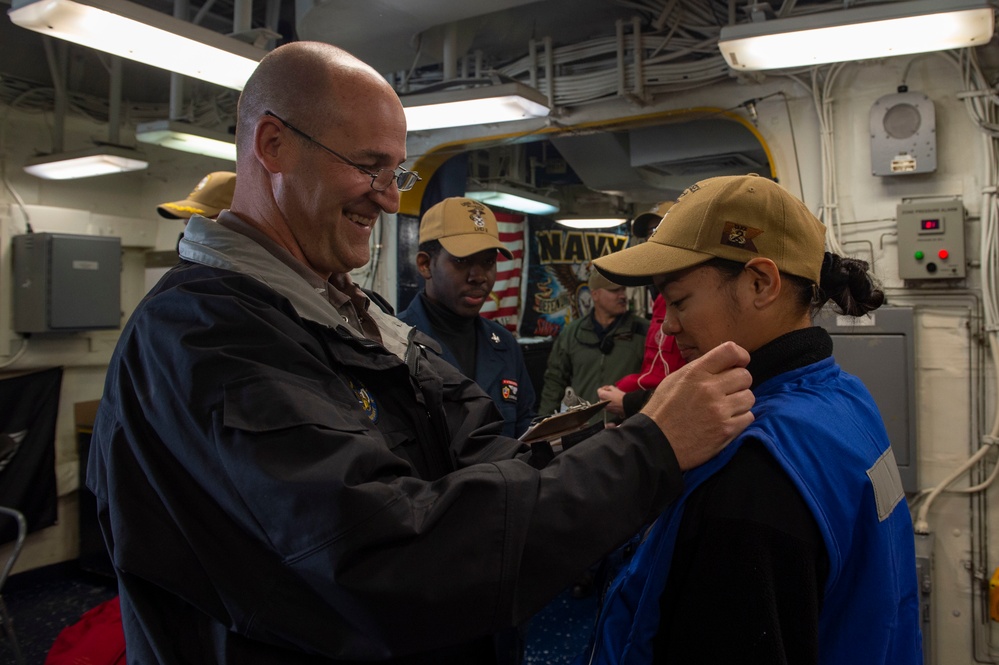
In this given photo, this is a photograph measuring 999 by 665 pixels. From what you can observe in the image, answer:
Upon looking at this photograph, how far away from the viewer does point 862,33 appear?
9.39 ft

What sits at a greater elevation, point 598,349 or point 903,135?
point 903,135

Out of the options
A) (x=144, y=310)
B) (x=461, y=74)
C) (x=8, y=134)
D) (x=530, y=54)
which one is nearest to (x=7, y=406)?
(x=8, y=134)

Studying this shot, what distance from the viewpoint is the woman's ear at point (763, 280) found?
1246 mm

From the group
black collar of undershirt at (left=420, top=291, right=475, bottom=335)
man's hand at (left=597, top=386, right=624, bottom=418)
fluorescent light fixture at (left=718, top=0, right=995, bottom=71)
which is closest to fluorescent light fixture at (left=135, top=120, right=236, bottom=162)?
black collar of undershirt at (left=420, top=291, right=475, bottom=335)

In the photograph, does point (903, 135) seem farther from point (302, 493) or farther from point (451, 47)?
point (302, 493)

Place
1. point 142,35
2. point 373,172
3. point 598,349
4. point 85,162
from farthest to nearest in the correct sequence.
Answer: point 85,162, point 598,349, point 142,35, point 373,172

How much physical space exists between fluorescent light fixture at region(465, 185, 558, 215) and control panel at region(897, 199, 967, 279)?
3501 mm

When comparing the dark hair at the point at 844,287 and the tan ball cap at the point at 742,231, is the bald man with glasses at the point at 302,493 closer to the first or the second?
the tan ball cap at the point at 742,231

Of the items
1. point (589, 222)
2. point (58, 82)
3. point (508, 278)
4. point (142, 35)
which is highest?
point (58, 82)

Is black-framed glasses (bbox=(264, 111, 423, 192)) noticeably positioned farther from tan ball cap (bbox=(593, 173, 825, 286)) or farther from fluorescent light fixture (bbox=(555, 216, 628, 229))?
fluorescent light fixture (bbox=(555, 216, 628, 229))

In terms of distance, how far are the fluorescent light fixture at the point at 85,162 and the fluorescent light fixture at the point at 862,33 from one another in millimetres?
3910

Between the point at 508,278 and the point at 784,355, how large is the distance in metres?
6.54

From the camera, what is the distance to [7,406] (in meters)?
5.12

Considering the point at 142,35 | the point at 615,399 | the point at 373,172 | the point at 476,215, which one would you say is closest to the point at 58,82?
the point at 142,35
